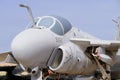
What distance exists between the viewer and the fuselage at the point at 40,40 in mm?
9688

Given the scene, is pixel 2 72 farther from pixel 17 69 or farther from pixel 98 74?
pixel 98 74

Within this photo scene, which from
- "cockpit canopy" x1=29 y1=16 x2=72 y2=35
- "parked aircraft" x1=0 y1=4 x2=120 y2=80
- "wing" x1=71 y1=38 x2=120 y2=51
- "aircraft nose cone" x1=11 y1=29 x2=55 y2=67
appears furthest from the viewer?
"wing" x1=71 y1=38 x2=120 y2=51

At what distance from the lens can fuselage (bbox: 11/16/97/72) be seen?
9688 mm

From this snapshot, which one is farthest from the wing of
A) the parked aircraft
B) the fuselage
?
the fuselage

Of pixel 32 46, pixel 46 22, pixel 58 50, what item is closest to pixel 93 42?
pixel 58 50

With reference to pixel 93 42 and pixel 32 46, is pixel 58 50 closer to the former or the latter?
pixel 32 46

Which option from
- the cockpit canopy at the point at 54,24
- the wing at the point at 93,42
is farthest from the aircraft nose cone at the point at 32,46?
the wing at the point at 93,42

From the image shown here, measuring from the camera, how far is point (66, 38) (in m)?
11.1

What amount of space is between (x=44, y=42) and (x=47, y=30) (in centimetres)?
59

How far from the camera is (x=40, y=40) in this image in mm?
9828

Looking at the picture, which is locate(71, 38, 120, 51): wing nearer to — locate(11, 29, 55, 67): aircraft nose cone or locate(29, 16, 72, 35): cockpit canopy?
locate(29, 16, 72, 35): cockpit canopy

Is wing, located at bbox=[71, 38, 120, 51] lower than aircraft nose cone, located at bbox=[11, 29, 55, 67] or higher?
lower

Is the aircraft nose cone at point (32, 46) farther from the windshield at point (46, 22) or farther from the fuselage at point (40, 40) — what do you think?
the windshield at point (46, 22)

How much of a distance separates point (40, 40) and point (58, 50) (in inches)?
37.4
